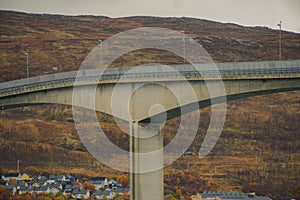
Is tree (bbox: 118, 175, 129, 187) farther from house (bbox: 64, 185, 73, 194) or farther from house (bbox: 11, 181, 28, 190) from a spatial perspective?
house (bbox: 11, 181, 28, 190)

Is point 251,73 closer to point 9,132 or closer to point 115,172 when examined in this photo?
point 115,172

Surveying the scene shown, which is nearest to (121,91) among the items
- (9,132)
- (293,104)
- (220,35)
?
(9,132)

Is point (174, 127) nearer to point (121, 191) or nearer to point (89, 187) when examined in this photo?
point (89, 187)

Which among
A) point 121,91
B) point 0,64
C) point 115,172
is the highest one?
point 0,64

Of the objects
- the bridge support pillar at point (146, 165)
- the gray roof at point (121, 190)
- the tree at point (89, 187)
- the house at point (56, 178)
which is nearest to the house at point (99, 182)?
the tree at point (89, 187)

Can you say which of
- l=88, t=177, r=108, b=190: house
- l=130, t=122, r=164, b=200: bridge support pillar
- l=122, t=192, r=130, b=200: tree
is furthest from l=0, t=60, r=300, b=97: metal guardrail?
l=88, t=177, r=108, b=190: house
